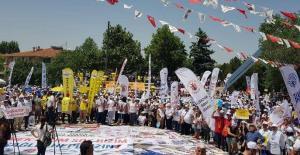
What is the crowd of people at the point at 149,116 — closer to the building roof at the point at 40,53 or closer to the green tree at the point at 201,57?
the green tree at the point at 201,57

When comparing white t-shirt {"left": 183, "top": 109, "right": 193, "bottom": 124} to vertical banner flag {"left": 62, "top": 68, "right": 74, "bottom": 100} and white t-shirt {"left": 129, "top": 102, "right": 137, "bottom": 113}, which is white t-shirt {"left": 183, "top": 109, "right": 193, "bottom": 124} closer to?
white t-shirt {"left": 129, "top": 102, "right": 137, "bottom": 113}

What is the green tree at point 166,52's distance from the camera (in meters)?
64.1

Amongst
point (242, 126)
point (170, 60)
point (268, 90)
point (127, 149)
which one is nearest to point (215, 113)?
point (242, 126)

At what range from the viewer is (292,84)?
1107cm

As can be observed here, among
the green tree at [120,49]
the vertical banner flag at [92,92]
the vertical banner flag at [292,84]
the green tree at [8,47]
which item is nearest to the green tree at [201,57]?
the green tree at [120,49]

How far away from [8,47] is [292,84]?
140 meters

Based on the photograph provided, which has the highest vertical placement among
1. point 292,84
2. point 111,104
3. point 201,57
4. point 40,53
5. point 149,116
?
point 40,53

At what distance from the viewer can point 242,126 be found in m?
14.8

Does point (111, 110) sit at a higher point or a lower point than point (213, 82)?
lower

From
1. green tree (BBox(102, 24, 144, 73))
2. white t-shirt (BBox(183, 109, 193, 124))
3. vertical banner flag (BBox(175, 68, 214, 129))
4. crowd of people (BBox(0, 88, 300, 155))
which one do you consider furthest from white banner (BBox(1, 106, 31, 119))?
green tree (BBox(102, 24, 144, 73))

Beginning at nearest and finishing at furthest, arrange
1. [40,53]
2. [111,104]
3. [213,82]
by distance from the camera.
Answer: [213,82], [111,104], [40,53]

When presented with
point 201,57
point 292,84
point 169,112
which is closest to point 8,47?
point 201,57

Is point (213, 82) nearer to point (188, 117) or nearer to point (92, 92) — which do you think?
point (188, 117)

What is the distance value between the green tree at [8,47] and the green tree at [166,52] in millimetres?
88391
